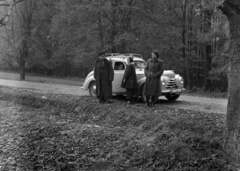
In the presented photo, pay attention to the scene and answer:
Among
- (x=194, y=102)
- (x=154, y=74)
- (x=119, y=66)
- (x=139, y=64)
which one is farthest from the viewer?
(x=194, y=102)

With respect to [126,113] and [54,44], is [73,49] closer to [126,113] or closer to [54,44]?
[54,44]

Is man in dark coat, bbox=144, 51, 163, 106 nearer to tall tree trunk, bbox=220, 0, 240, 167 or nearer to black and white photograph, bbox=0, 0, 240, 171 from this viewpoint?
black and white photograph, bbox=0, 0, 240, 171

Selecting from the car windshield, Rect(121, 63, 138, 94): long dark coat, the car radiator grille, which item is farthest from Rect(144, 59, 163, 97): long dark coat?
the car windshield

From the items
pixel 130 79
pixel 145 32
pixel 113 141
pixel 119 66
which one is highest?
pixel 145 32

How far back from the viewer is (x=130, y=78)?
12.8 meters

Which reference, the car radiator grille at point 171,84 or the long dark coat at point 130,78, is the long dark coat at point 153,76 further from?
the car radiator grille at point 171,84

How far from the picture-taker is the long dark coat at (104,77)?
1270 centimetres

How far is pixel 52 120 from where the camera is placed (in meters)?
11.3

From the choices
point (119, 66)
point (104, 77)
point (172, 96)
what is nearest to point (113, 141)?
point (104, 77)

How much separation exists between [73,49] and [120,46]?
15.0 feet

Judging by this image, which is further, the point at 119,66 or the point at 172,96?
the point at 172,96

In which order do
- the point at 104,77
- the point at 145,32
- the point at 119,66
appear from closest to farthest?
the point at 104,77 → the point at 119,66 → the point at 145,32

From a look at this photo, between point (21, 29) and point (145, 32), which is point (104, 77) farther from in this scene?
point (21, 29)

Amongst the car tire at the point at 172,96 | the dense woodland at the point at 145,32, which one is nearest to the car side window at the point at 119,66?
the car tire at the point at 172,96
